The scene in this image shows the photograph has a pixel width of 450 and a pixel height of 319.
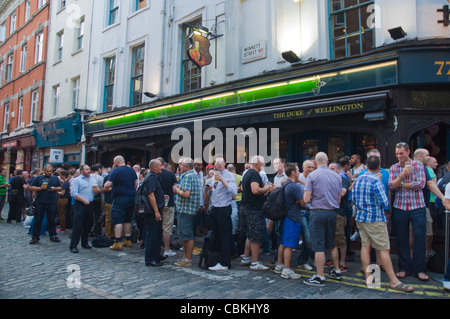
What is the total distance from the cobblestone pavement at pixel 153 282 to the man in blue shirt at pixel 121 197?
876 mm

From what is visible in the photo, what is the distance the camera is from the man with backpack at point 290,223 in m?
4.97

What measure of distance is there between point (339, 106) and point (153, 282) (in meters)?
5.58

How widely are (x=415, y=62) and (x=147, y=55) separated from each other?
1020 centimetres

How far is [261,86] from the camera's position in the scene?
9.23 metres

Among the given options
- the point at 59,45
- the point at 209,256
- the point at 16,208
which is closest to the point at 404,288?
the point at 209,256

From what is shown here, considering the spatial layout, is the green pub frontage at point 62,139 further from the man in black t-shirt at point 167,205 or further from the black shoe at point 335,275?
the black shoe at point 335,275

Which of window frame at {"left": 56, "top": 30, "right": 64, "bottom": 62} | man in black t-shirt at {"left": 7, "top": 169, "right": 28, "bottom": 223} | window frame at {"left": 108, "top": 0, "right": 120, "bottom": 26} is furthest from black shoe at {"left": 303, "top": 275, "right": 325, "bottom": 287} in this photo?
window frame at {"left": 56, "top": 30, "right": 64, "bottom": 62}

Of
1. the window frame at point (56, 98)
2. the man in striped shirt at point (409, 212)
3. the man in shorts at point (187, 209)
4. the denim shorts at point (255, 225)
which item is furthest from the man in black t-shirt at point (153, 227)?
the window frame at point (56, 98)

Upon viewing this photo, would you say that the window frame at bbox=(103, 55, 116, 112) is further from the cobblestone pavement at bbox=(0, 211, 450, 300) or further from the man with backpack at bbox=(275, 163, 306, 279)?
the man with backpack at bbox=(275, 163, 306, 279)

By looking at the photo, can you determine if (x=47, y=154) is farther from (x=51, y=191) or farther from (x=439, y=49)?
(x=439, y=49)

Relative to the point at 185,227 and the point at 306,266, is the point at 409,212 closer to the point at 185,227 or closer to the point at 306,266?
the point at 306,266
